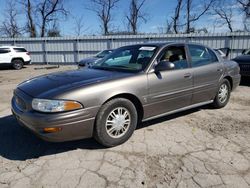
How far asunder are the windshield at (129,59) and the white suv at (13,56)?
44.0ft

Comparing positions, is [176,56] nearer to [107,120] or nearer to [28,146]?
[107,120]

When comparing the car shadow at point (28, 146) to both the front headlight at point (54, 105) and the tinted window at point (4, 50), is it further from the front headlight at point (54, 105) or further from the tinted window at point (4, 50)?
the tinted window at point (4, 50)

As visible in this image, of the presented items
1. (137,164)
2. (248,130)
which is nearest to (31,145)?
(137,164)

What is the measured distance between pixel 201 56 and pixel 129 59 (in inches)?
64.7

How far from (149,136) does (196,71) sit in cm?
162

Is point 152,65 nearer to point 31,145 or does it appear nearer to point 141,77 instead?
point 141,77

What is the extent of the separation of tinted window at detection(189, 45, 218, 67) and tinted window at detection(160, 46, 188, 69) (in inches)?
8.7

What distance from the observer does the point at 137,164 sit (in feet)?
9.61

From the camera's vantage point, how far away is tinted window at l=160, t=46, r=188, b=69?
4.00 meters

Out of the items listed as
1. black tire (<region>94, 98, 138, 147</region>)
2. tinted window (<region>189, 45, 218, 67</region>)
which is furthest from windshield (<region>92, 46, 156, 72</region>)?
tinted window (<region>189, 45, 218, 67</region>)

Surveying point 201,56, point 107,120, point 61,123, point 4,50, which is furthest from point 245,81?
point 4,50

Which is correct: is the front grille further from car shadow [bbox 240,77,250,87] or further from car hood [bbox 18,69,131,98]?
car shadow [bbox 240,77,250,87]

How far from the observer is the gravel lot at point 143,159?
2.59 metres

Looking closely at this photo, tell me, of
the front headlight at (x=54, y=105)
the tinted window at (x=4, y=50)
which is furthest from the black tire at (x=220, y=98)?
the tinted window at (x=4, y=50)
